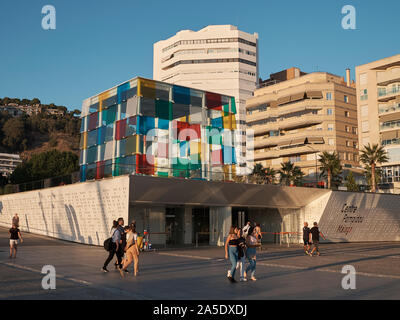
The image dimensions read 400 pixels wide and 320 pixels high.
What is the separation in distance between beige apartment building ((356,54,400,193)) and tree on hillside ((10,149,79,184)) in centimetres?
4529

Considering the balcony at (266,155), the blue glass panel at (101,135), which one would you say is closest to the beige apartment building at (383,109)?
the balcony at (266,155)

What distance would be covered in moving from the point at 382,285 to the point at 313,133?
70.4 m

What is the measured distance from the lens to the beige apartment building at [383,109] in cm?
6581

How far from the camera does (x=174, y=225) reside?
32.3 m

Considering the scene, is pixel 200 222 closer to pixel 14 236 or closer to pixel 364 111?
pixel 14 236

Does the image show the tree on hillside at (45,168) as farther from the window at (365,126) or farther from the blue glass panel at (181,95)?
the window at (365,126)

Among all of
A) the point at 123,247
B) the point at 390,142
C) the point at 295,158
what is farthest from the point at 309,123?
the point at 123,247

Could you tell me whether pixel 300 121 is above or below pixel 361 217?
above

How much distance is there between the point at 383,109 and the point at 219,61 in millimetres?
52942

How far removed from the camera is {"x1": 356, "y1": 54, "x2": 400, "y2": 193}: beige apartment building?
65.8 metres

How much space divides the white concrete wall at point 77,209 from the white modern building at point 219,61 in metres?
78.7

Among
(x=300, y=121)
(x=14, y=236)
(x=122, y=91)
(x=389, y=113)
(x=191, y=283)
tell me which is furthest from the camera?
(x=300, y=121)

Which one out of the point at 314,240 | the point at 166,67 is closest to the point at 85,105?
the point at 314,240

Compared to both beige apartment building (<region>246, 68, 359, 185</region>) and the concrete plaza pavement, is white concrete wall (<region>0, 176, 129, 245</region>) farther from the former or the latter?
beige apartment building (<region>246, 68, 359, 185</region>)
